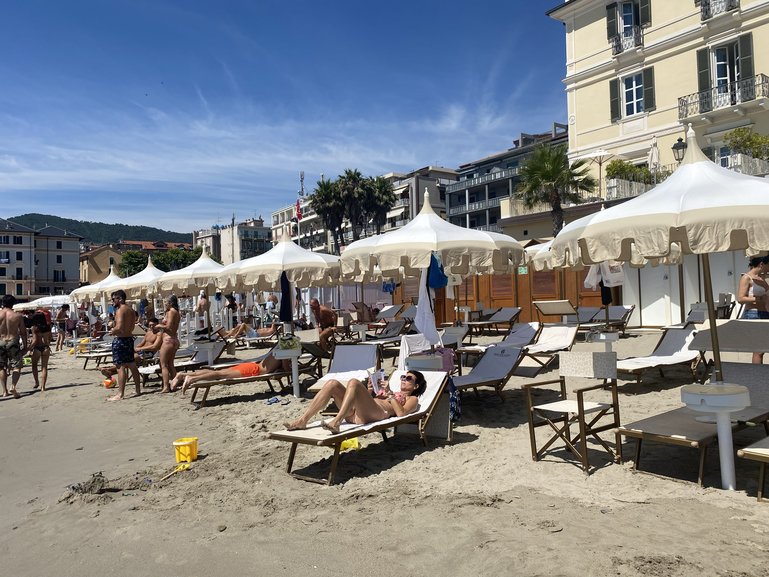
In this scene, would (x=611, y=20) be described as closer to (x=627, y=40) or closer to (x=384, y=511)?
(x=627, y=40)

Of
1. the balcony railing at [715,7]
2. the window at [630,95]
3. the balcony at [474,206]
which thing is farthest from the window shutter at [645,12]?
the balcony at [474,206]

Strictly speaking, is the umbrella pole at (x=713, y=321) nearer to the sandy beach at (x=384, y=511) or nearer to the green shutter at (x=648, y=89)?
the sandy beach at (x=384, y=511)

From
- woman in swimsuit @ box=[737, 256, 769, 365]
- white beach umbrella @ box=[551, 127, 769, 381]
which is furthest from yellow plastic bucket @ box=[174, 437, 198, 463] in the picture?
woman in swimsuit @ box=[737, 256, 769, 365]

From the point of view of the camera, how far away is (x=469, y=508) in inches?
153

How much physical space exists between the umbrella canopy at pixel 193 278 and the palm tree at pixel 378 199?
3538 centimetres

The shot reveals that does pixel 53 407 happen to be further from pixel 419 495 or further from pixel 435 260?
pixel 419 495

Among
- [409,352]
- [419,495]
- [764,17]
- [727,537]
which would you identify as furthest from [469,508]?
[764,17]

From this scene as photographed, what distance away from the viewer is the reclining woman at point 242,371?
830cm

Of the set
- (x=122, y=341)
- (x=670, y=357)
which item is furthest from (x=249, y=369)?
(x=670, y=357)

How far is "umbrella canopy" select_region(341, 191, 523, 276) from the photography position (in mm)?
6723

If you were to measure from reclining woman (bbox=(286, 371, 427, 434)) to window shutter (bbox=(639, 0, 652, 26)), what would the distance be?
2386cm

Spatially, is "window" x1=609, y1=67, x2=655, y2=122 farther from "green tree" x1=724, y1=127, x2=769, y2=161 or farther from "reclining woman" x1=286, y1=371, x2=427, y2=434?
"reclining woman" x1=286, y1=371, x2=427, y2=434

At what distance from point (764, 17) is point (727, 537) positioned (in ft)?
74.7

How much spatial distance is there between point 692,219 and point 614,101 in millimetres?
23629
